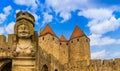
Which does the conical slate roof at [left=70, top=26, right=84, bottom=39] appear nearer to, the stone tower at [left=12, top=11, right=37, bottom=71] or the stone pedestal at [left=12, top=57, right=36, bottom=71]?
the stone tower at [left=12, top=11, right=37, bottom=71]

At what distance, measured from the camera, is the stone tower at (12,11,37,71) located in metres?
3.36

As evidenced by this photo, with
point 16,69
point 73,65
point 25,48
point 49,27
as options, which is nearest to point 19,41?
point 25,48

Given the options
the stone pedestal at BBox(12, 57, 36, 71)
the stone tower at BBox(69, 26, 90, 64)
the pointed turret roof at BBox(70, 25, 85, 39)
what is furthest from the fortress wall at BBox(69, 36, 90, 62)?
the stone pedestal at BBox(12, 57, 36, 71)

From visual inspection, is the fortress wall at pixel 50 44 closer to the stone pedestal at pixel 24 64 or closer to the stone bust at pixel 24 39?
the stone bust at pixel 24 39

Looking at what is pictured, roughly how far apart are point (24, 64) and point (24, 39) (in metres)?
0.31

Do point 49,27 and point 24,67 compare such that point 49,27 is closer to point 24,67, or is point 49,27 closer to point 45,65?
point 45,65

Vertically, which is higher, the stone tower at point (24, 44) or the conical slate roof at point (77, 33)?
the conical slate roof at point (77, 33)

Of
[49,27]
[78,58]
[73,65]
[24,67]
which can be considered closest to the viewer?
[24,67]

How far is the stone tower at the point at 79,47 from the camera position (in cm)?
4340

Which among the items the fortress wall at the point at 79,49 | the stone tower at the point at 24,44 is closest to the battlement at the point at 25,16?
the stone tower at the point at 24,44

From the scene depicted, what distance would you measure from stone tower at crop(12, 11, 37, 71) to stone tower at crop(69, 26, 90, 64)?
3909 cm

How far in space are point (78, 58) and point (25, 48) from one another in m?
40.5

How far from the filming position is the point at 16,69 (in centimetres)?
337

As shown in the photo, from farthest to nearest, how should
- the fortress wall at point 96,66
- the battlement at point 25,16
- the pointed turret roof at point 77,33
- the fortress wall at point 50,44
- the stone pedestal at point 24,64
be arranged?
the pointed turret roof at point 77,33
the fortress wall at point 50,44
the fortress wall at point 96,66
the battlement at point 25,16
the stone pedestal at point 24,64
